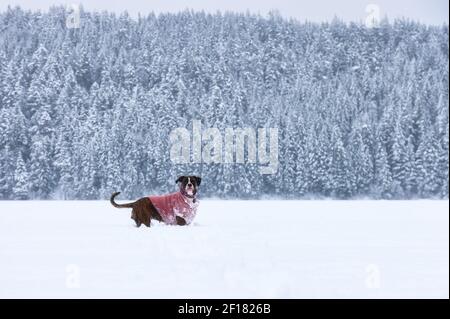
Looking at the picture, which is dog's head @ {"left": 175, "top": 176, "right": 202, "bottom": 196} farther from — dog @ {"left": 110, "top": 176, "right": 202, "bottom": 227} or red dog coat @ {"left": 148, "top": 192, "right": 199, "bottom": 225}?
red dog coat @ {"left": 148, "top": 192, "right": 199, "bottom": 225}

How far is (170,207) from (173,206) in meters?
A: 0.05

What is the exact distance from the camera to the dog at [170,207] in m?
11.6

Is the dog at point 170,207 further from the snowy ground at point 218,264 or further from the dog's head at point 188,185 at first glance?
the snowy ground at point 218,264

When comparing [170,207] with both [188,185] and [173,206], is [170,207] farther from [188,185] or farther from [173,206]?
[188,185]

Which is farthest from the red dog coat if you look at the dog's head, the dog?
the dog's head

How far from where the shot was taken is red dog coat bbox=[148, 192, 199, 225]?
38.4 feet

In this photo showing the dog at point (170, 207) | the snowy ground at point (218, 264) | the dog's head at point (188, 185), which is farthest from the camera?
the dog at point (170, 207)

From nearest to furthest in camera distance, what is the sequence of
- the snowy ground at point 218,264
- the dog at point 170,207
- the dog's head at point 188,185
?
the snowy ground at point 218,264
the dog's head at point 188,185
the dog at point 170,207

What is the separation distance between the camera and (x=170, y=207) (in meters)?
11.8

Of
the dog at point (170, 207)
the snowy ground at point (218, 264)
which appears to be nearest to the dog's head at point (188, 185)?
the dog at point (170, 207)

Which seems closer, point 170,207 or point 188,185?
point 188,185

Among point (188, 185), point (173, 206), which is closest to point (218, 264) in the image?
point (188, 185)

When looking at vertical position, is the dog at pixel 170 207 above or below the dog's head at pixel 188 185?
below
